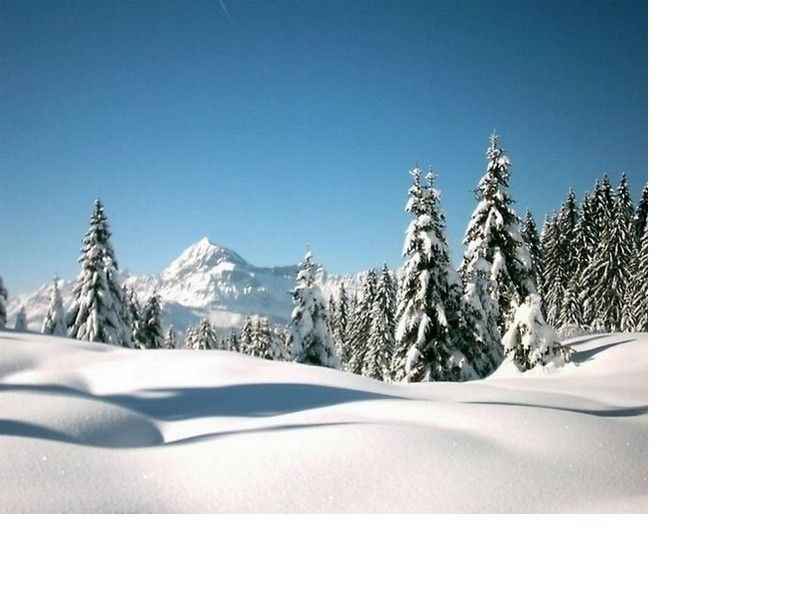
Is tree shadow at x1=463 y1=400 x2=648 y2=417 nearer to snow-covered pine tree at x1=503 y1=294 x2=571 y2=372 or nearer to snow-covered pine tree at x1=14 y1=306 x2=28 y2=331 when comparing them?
snow-covered pine tree at x1=503 y1=294 x2=571 y2=372

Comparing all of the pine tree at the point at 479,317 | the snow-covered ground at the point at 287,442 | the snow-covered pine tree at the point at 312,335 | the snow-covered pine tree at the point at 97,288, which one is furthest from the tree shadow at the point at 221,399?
the snow-covered pine tree at the point at 312,335

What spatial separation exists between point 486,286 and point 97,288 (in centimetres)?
589

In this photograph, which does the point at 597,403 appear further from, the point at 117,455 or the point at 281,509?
the point at 117,455

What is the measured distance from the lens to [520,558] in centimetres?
471

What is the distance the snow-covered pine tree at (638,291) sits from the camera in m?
5.79

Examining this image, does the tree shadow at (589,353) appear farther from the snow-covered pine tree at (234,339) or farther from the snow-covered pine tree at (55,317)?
the snow-covered pine tree at (234,339)

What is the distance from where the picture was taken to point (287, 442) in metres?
4.88

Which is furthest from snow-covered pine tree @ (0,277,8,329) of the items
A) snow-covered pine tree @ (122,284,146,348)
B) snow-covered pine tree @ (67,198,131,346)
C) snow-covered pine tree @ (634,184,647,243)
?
snow-covered pine tree @ (634,184,647,243)

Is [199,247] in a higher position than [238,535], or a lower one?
higher

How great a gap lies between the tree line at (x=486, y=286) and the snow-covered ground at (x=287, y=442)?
1025 mm

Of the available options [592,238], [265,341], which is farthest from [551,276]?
[265,341]

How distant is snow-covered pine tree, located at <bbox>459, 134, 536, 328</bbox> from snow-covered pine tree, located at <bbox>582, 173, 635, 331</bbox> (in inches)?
45.6

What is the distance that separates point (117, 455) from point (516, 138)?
4.99 m
